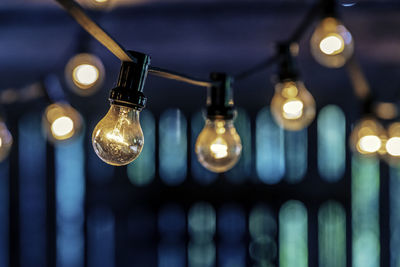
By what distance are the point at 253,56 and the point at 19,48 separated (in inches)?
98.1

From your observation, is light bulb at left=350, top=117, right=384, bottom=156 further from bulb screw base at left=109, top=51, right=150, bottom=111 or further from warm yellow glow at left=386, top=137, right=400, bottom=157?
bulb screw base at left=109, top=51, right=150, bottom=111

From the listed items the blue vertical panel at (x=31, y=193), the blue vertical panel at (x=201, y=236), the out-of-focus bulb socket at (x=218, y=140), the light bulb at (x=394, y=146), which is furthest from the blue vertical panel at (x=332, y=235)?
the out-of-focus bulb socket at (x=218, y=140)

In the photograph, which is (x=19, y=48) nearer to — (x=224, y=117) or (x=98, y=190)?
(x=98, y=190)

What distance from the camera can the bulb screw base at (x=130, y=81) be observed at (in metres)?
0.85

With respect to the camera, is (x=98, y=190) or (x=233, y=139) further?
(x=98, y=190)

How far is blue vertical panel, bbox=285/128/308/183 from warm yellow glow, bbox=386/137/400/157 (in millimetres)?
4970

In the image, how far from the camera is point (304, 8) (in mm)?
3518

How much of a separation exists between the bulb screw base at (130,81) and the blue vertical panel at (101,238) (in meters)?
6.22

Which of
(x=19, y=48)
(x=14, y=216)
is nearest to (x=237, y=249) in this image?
(x=14, y=216)

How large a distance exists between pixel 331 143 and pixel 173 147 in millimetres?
2505

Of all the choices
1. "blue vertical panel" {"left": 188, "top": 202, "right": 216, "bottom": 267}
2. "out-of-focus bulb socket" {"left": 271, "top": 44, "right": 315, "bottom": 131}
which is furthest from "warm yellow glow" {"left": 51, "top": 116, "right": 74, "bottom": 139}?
"blue vertical panel" {"left": 188, "top": 202, "right": 216, "bottom": 267}

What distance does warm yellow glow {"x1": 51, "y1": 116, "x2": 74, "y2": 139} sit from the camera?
2215 millimetres

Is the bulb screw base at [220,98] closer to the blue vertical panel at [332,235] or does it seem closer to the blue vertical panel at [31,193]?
the blue vertical panel at [31,193]

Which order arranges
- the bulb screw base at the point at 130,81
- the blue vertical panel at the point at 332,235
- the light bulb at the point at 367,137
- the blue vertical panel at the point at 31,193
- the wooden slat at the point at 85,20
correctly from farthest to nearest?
the blue vertical panel at the point at 332,235 < the blue vertical panel at the point at 31,193 < the light bulb at the point at 367,137 < the bulb screw base at the point at 130,81 < the wooden slat at the point at 85,20
